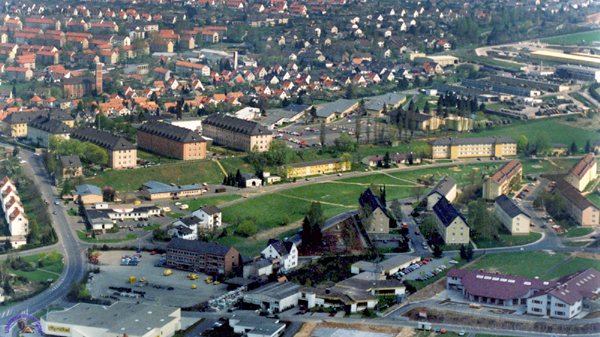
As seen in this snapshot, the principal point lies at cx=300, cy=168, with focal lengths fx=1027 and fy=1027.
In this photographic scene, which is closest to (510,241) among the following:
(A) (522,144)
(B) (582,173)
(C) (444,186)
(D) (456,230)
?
(D) (456,230)

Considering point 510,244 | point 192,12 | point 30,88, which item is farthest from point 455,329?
point 192,12

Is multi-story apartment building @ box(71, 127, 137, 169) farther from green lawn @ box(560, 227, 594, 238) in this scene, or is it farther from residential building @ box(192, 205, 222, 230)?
green lawn @ box(560, 227, 594, 238)

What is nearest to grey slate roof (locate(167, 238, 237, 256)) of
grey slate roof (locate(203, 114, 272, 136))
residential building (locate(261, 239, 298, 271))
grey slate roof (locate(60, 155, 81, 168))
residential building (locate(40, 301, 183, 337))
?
residential building (locate(261, 239, 298, 271))

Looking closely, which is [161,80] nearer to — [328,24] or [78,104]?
[78,104]

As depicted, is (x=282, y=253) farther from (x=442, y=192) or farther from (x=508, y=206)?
(x=508, y=206)

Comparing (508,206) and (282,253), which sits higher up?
(508,206)
